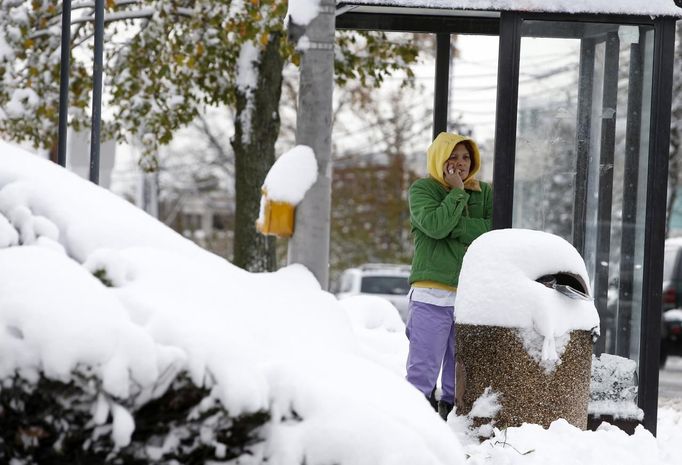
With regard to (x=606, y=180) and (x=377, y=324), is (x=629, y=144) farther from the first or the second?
(x=377, y=324)

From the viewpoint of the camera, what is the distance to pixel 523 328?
608 cm

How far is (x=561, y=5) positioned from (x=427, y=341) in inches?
76.0

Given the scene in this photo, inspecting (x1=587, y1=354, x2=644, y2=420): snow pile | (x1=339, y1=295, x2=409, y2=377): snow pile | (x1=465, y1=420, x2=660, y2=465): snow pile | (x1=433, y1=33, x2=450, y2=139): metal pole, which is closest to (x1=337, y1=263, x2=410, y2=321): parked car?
(x1=339, y1=295, x2=409, y2=377): snow pile

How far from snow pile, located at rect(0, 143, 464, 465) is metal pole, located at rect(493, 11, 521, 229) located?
9.76 ft

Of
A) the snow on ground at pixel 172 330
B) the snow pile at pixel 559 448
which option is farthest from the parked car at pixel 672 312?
the snow on ground at pixel 172 330

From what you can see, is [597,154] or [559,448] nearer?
[559,448]

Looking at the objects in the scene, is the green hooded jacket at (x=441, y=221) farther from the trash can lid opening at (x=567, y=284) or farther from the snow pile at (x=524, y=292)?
the trash can lid opening at (x=567, y=284)

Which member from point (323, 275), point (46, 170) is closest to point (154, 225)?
point (46, 170)

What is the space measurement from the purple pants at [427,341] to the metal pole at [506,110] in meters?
0.57

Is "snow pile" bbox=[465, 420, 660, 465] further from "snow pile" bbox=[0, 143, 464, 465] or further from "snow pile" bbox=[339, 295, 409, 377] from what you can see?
"snow pile" bbox=[339, 295, 409, 377]

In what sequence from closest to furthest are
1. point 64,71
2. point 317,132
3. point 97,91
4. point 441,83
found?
1. point 317,132
2. point 97,91
3. point 64,71
4. point 441,83

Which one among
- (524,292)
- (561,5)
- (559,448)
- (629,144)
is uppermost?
(561,5)

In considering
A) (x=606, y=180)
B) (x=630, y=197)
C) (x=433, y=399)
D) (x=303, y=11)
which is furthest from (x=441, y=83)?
(x=303, y=11)

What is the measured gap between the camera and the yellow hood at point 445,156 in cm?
673
